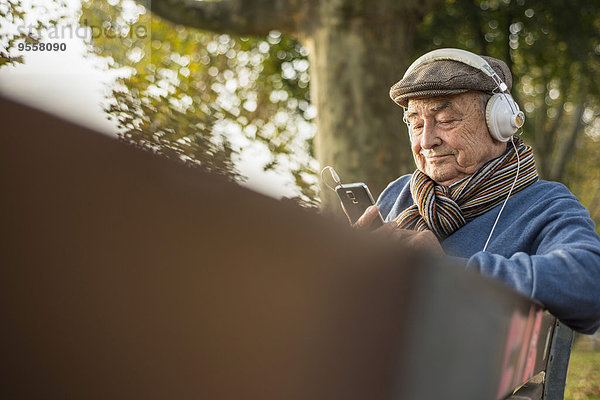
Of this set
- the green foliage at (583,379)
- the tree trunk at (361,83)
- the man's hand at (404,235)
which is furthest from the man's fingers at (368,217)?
the green foliage at (583,379)

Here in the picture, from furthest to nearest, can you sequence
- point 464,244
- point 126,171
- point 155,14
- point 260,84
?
1. point 260,84
2. point 155,14
3. point 464,244
4. point 126,171

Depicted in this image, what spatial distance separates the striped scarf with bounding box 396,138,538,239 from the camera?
6.95 feet

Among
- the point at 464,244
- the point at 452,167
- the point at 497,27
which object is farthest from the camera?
the point at 497,27

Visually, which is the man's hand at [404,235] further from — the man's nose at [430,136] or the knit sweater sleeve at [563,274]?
the man's nose at [430,136]

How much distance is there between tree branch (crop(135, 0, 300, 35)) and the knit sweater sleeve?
4.74 m

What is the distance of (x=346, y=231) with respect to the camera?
27.8 inches

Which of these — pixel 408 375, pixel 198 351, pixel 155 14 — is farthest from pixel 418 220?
pixel 155 14

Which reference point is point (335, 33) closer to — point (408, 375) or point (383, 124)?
point (383, 124)

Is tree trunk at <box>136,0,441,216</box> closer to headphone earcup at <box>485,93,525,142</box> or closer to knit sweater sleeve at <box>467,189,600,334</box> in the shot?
headphone earcup at <box>485,93,525,142</box>

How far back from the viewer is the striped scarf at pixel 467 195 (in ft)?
6.95

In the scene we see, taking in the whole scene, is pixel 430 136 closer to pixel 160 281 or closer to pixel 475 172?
pixel 475 172

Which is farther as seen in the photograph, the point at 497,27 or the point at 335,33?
the point at 497,27

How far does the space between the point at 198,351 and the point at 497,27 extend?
8.64 meters

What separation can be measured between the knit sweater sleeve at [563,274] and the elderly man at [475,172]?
0.05 metres
